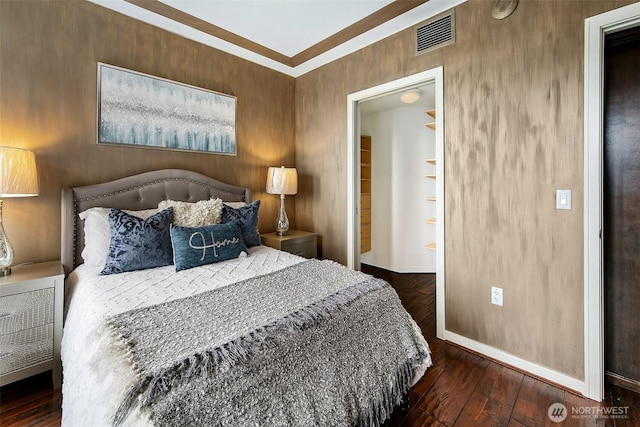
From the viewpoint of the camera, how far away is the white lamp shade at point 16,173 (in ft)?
5.21

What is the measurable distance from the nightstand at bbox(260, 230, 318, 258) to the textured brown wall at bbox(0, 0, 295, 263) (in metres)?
0.94

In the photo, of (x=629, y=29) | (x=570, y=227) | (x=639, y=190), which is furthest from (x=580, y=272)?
(x=629, y=29)

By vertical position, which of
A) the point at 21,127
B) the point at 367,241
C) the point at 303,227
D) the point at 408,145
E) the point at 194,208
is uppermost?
the point at 408,145

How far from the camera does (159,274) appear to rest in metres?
1.74

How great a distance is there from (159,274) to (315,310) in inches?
42.8

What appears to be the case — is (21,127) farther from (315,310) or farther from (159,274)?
(315,310)

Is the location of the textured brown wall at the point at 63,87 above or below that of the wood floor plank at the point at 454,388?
above

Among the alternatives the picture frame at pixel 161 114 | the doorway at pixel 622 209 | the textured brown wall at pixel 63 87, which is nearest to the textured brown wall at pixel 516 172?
the doorway at pixel 622 209

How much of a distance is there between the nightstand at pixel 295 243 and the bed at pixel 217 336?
0.74 m

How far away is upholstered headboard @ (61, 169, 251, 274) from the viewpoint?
1.98 meters

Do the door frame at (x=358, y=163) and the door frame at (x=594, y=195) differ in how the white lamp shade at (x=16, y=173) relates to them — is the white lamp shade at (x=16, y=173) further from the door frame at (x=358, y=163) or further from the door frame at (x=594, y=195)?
the door frame at (x=594, y=195)

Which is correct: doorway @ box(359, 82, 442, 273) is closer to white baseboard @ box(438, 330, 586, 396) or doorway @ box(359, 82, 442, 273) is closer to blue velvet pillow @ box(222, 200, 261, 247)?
white baseboard @ box(438, 330, 586, 396)

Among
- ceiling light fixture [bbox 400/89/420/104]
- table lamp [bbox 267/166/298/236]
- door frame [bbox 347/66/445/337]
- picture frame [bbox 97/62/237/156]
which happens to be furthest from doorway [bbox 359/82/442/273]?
picture frame [bbox 97/62/237/156]

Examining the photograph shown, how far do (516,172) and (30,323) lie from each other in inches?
122
